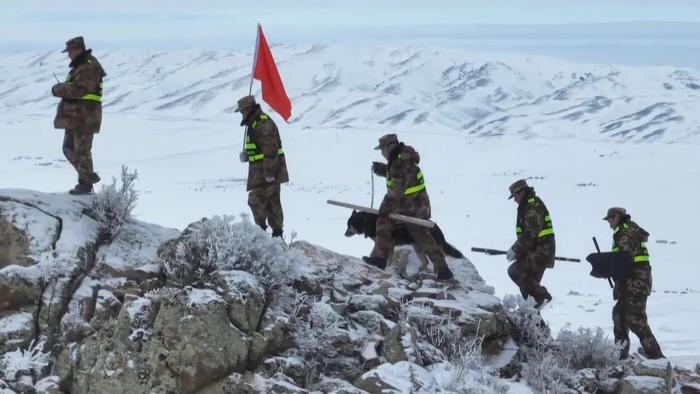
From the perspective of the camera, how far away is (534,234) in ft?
33.1

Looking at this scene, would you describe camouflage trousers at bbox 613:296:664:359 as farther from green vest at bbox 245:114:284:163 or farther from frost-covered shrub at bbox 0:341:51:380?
frost-covered shrub at bbox 0:341:51:380

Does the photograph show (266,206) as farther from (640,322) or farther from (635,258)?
(640,322)

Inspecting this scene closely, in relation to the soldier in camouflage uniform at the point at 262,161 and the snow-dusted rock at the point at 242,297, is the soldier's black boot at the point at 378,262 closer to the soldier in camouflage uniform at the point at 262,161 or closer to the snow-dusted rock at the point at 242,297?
the soldier in camouflage uniform at the point at 262,161

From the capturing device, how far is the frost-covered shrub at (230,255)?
716cm

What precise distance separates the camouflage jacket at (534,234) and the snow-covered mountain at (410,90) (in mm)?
79726

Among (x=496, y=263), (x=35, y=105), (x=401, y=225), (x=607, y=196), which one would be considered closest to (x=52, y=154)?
(x=607, y=196)

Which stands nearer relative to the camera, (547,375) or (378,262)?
(547,375)

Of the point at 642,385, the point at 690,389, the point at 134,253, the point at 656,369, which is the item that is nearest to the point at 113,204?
the point at 134,253

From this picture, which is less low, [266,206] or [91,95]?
[91,95]

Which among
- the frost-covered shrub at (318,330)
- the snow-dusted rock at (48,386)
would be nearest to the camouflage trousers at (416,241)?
the frost-covered shrub at (318,330)

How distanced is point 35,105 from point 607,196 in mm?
105841

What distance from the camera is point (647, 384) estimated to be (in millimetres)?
7852

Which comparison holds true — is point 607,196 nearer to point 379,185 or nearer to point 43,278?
point 379,185

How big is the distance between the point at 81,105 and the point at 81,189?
3.04ft
